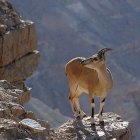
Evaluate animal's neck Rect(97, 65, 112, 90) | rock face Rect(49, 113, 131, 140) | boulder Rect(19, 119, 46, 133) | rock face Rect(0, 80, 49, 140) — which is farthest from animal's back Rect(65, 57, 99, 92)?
boulder Rect(19, 119, 46, 133)

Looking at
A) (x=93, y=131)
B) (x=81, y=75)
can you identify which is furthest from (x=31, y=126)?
(x=81, y=75)

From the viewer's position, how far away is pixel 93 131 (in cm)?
1160

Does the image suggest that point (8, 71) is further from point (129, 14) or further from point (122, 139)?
point (129, 14)

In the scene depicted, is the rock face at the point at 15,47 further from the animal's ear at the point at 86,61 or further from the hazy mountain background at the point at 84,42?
the hazy mountain background at the point at 84,42

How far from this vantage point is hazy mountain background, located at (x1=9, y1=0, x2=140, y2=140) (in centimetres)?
7138

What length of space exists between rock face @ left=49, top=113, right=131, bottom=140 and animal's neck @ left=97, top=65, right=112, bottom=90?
0.92 meters

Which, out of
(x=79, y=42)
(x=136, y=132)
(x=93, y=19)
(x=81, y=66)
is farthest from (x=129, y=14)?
(x=81, y=66)

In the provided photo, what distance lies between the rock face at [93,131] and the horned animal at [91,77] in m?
0.23

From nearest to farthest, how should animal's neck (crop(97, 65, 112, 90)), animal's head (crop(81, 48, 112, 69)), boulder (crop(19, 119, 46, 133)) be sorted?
boulder (crop(19, 119, 46, 133)) → animal's head (crop(81, 48, 112, 69)) → animal's neck (crop(97, 65, 112, 90))

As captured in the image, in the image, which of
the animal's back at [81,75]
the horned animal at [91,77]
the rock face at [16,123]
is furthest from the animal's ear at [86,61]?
the rock face at [16,123]

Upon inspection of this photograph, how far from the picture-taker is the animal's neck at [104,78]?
11.6 metres

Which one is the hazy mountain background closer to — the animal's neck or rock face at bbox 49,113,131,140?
rock face at bbox 49,113,131,140

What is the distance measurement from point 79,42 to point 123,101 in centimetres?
1369

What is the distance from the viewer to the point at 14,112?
10.4 metres
